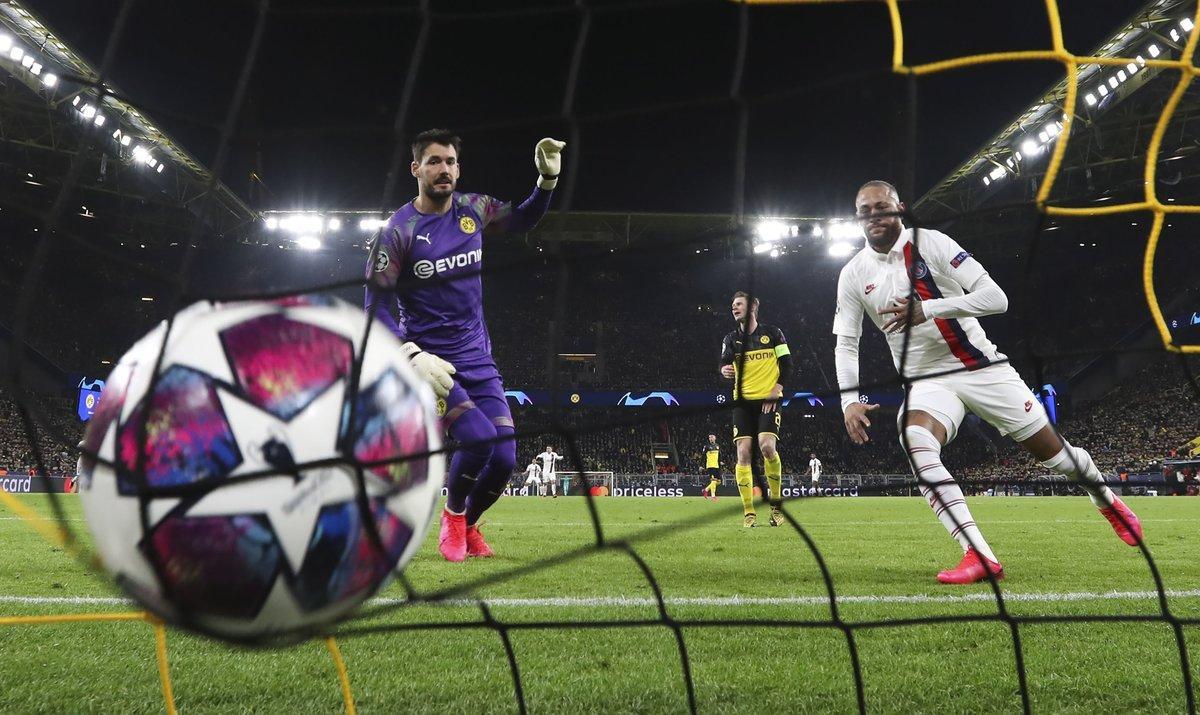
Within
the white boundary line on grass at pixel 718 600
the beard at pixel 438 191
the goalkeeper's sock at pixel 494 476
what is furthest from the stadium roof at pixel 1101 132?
the beard at pixel 438 191

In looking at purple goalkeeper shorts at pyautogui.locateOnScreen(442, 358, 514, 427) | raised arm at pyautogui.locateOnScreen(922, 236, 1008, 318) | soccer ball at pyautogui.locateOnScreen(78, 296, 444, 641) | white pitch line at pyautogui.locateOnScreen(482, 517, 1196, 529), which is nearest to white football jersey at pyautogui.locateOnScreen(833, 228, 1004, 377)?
raised arm at pyautogui.locateOnScreen(922, 236, 1008, 318)

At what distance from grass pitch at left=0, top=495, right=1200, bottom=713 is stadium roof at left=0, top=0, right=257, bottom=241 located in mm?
10521

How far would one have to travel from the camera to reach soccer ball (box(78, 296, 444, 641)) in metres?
1.22

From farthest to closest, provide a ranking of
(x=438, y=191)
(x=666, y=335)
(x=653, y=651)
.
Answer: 1. (x=666, y=335)
2. (x=438, y=191)
3. (x=653, y=651)

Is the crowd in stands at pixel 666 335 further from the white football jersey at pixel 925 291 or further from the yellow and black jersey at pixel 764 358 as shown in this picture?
the white football jersey at pixel 925 291

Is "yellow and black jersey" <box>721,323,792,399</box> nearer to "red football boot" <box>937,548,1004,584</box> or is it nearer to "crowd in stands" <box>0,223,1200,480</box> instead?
"red football boot" <box>937,548,1004,584</box>

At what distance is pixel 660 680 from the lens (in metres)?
1.67

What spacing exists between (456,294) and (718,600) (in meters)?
1.75

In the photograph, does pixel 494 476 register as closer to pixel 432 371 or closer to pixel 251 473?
pixel 432 371

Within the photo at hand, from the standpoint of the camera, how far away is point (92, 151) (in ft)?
50.7

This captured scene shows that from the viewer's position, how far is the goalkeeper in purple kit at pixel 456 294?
3.34 m

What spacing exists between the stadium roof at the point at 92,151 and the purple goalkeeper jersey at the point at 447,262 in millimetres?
9268

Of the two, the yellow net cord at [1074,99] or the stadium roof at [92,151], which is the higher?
the stadium roof at [92,151]

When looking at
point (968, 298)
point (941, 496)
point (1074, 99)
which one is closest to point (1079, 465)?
point (941, 496)
